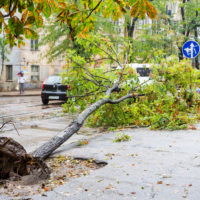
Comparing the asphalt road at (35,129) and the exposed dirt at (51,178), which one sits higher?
the exposed dirt at (51,178)

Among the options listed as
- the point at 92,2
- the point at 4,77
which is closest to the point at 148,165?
the point at 92,2

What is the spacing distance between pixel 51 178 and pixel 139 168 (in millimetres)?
1290

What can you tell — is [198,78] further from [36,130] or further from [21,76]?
[21,76]

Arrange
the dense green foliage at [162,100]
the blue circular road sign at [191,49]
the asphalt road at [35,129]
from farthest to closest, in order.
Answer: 1. the blue circular road sign at [191,49]
2. the dense green foliage at [162,100]
3. the asphalt road at [35,129]

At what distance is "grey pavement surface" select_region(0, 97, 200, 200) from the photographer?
4.59 meters

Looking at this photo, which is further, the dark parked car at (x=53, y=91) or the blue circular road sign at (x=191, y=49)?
the dark parked car at (x=53, y=91)

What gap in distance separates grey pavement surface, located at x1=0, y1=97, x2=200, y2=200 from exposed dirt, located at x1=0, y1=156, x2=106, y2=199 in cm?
16

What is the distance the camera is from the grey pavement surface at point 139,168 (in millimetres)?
4586

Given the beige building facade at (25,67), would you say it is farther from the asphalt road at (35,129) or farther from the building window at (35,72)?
the asphalt road at (35,129)

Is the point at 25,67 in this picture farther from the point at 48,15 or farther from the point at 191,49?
the point at 48,15


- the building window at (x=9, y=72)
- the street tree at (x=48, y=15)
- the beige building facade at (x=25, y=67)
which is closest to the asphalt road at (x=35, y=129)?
the street tree at (x=48, y=15)

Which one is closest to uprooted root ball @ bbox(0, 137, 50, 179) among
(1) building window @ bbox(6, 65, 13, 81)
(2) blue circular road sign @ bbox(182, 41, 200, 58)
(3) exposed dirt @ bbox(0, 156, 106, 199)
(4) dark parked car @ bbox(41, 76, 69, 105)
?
(3) exposed dirt @ bbox(0, 156, 106, 199)

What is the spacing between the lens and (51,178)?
541 centimetres

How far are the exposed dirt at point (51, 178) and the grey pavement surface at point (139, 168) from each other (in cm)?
16
